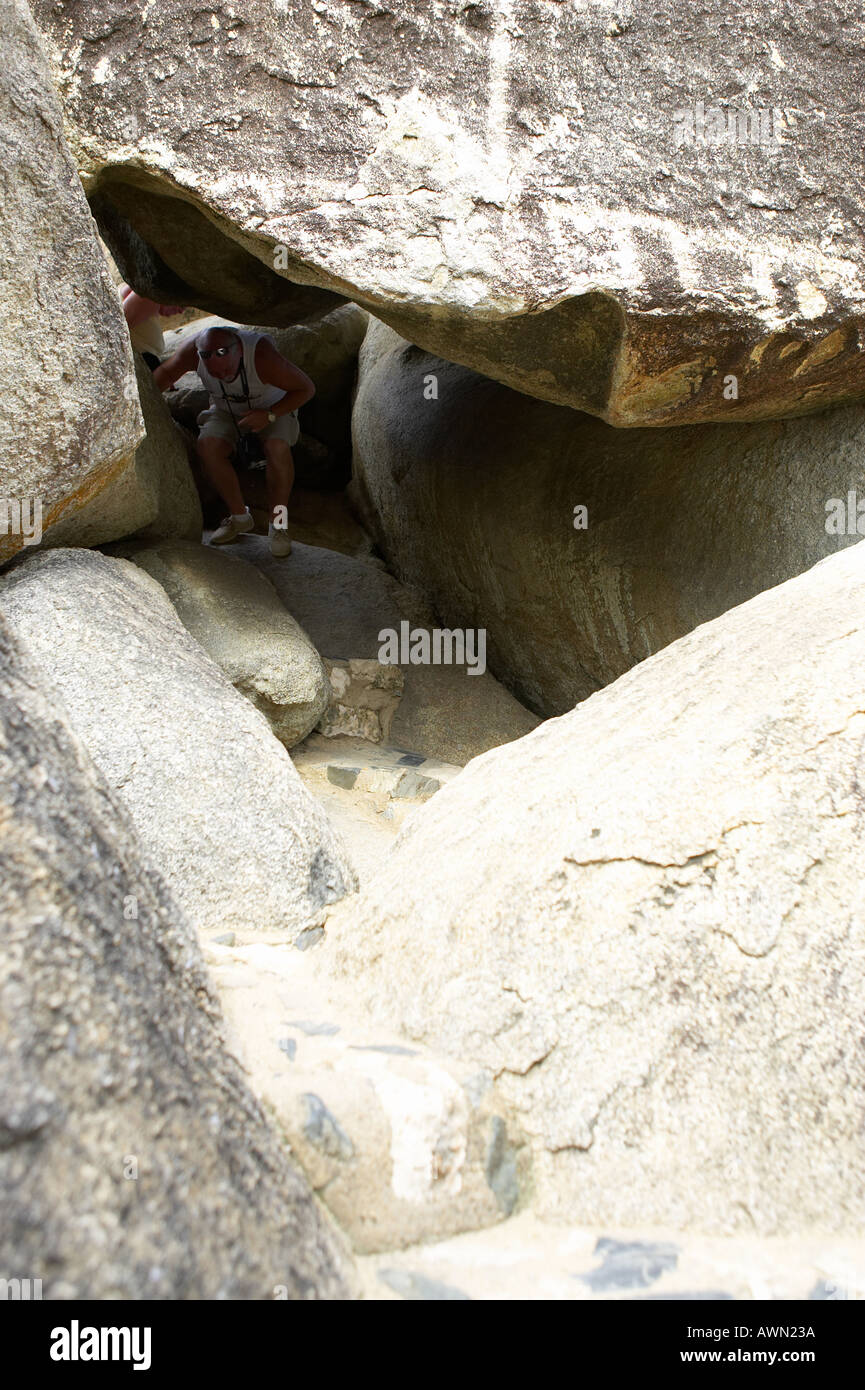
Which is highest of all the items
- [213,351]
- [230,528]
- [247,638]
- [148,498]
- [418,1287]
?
[213,351]

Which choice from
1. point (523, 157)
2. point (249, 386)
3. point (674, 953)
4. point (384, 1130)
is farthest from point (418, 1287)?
point (249, 386)

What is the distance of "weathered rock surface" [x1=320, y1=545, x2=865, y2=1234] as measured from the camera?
1.02 m

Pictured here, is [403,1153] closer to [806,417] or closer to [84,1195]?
[84,1195]

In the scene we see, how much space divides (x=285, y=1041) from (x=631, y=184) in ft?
6.61

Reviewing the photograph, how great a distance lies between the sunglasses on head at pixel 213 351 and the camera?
3.84 meters

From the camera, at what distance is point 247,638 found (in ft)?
9.64

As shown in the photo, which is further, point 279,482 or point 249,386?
point 279,482

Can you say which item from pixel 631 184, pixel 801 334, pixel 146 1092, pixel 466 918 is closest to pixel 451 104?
pixel 631 184

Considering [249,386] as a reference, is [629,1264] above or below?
below

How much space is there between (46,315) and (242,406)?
1939 millimetres

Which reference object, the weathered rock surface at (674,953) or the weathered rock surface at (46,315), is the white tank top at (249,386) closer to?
the weathered rock surface at (46,315)

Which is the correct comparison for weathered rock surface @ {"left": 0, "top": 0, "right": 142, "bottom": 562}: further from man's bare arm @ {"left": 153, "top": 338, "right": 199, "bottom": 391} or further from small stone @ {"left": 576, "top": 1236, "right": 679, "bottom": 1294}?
man's bare arm @ {"left": 153, "top": 338, "right": 199, "bottom": 391}

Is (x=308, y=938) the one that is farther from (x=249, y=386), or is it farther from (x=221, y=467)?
(x=249, y=386)

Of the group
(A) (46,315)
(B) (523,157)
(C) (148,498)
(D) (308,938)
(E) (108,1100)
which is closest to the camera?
(E) (108,1100)
